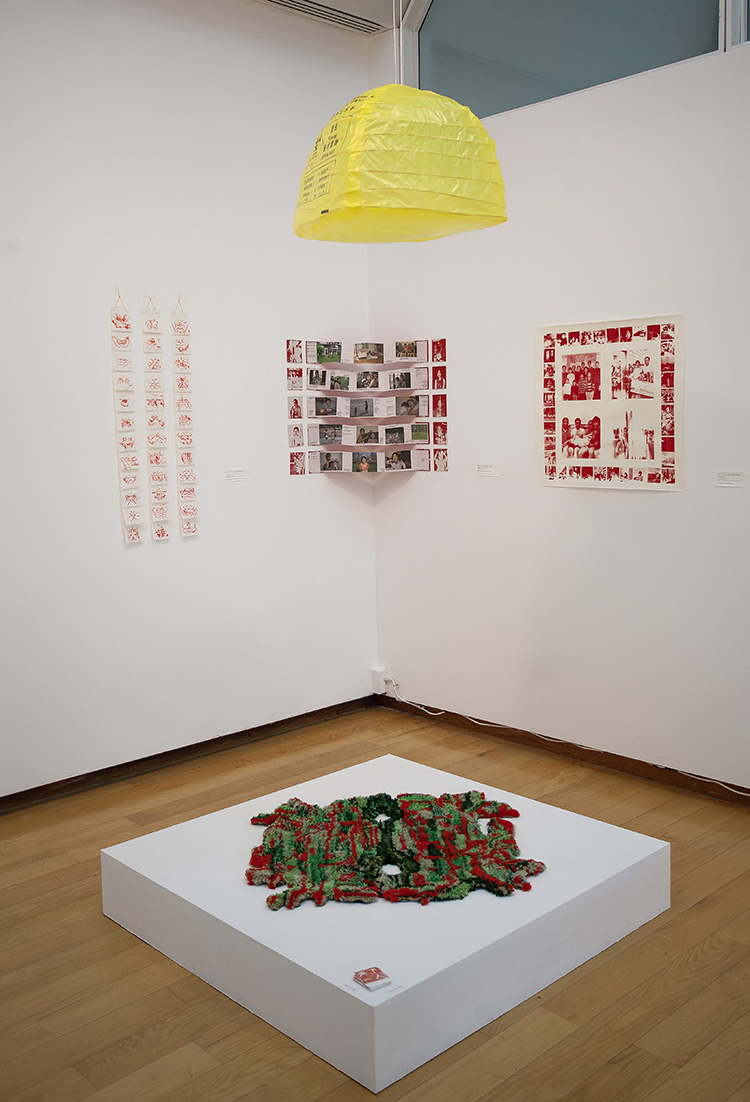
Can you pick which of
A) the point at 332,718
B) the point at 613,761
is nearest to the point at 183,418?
the point at 332,718

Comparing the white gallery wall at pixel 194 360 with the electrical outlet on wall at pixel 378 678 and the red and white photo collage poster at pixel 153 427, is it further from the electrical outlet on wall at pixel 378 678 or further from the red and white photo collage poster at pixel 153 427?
the electrical outlet on wall at pixel 378 678

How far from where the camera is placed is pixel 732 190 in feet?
12.4

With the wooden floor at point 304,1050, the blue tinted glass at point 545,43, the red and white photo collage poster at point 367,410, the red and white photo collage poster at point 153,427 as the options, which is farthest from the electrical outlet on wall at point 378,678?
the blue tinted glass at point 545,43

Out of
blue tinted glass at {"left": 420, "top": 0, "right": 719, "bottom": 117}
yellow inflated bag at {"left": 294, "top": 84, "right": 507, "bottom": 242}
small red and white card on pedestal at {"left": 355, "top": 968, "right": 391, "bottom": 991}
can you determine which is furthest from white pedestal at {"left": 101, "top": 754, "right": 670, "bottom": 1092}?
blue tinted glass at {"left": 420, "top": 0, "right": 719, "bottom": 117}

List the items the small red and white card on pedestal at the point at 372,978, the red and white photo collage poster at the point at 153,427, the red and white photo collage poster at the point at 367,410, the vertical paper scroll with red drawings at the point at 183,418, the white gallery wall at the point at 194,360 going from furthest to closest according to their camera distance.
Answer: the red and white photo collage poster at the point at 367,410 → the vertical paper scroll with red drawings at the point at 183,418 → the red and white photo collage poster at the point at 153,427 → the white gallery wall at the point at 194,360 → the small red and white card on pedestal at the point at 372,978

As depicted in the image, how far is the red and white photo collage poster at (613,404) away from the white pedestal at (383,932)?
1.60 meters

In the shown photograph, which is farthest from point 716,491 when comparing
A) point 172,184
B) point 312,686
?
point 172,184

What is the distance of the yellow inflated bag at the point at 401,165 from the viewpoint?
2.40 meters

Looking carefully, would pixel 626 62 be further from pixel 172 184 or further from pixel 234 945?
pixel 234 945

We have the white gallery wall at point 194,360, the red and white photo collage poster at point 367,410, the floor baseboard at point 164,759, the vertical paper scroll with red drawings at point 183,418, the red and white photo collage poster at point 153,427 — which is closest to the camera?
the white gallery wall at point 194,360

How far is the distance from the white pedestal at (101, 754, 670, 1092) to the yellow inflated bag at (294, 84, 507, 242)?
6.19ft

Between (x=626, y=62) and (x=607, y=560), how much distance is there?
2.11 meters

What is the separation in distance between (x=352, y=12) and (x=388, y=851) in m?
4.02

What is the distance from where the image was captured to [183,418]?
4.52 metres
